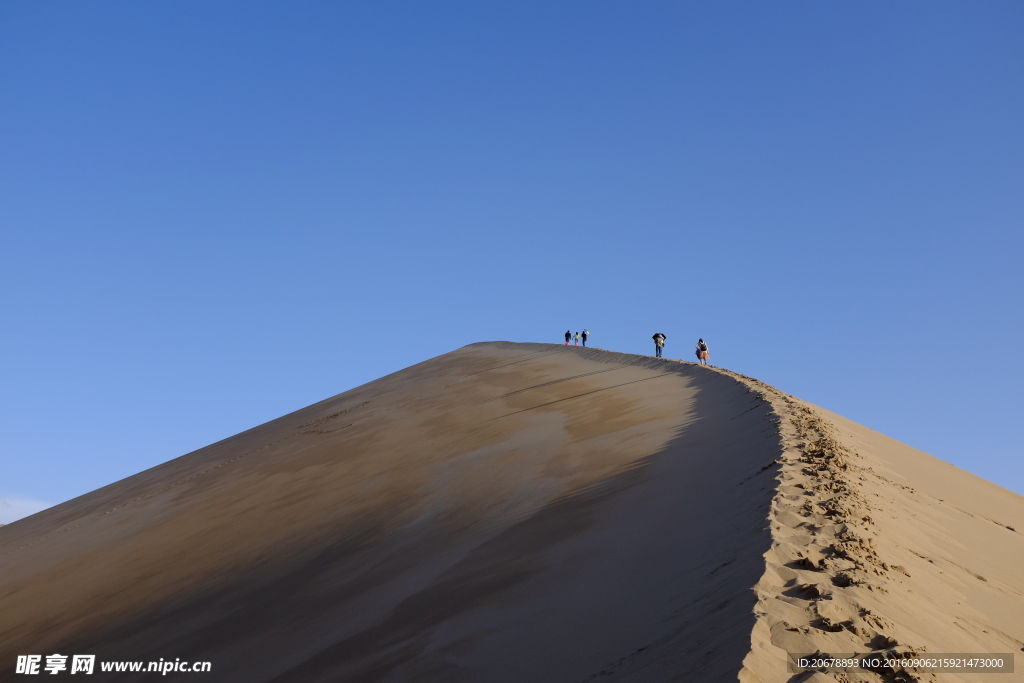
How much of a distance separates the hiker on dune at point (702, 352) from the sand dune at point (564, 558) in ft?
18.8

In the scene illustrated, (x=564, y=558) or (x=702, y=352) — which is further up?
(x=702, y=352)

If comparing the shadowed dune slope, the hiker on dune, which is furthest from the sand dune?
the hiker on dune

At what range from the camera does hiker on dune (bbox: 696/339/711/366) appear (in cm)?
2127

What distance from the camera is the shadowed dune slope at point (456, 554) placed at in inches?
186

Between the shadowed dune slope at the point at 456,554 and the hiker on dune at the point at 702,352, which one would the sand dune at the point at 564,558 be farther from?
the hiker on dune at the point at 702,352

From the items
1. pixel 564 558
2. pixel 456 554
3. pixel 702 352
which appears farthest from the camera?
pixel 702 352

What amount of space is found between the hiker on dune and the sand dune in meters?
5.73

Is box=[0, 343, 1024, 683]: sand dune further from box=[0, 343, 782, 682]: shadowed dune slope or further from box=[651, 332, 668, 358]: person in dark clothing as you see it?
box=[651, 332, 668, 358]: person in dark clothing

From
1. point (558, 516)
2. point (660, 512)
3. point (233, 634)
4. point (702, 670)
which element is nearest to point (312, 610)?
point (233, 634)

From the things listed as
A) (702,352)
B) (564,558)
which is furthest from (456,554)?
(702,352)

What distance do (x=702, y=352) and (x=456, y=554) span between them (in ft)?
50.4

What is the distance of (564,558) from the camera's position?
6172mm

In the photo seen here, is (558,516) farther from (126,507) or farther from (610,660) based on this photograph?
(126,507)

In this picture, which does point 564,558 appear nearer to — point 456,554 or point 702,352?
point 456,554
